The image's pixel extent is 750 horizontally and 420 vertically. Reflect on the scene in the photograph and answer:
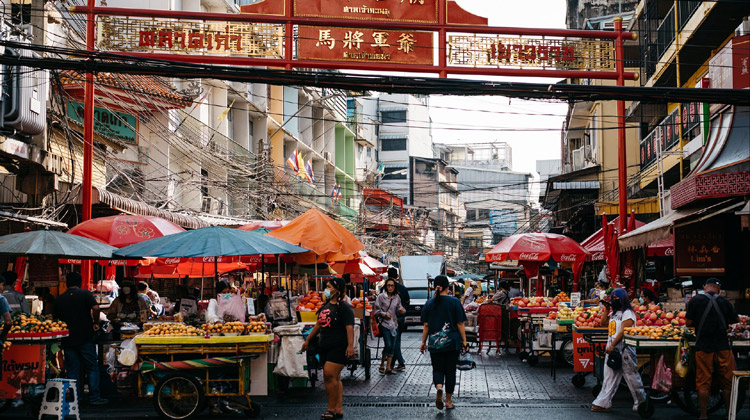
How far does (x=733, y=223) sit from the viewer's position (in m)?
15.5

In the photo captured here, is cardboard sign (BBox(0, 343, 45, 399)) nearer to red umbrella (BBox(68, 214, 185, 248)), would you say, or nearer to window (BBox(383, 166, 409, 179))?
red umbrella (BBox(68, 214, 185, 248))

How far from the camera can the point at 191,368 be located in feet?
35.6

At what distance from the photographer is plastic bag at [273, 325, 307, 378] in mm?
12586

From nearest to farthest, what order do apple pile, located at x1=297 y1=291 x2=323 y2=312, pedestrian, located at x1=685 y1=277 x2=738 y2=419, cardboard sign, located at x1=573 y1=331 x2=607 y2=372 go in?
1. pedestrian, located at x1=685 y1=277 x2=738 y2=419
2. cardboard sign, located at x1=573 y1=331 x2=607 y2=372
3. apple pile, located at x1=297 y1=291 x2=323 y2=312

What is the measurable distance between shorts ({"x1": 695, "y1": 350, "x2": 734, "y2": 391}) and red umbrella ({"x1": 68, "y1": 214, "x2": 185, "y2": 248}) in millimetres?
10256

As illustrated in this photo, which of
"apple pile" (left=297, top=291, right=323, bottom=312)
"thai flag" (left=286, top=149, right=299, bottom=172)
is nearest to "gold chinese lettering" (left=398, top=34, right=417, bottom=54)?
"apple pile" (left=297, top=291, right=323, bottom=312)

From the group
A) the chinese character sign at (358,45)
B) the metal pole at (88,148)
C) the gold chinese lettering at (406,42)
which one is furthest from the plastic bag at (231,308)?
the gold chinese lettering at (406,42)

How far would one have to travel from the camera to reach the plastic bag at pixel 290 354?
12.6m

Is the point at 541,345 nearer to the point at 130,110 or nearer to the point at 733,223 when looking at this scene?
the point at 733,223

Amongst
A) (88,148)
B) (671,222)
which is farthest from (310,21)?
(671,222)

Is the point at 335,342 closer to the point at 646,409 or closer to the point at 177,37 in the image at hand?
the point at 646,409

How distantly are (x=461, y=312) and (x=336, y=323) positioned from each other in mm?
1961

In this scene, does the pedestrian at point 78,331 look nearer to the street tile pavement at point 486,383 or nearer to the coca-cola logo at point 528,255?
the street tile pavement at point 486,383

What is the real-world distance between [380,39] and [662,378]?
9761 millimetres
